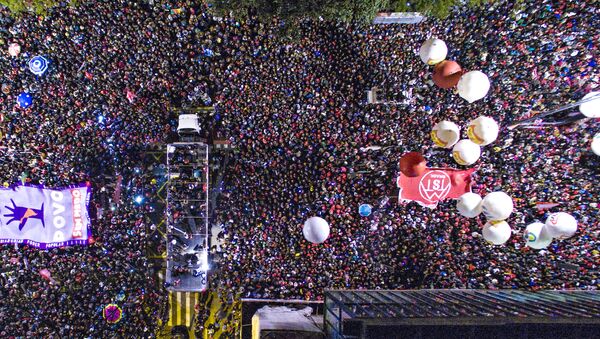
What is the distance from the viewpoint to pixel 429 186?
10.4 metres

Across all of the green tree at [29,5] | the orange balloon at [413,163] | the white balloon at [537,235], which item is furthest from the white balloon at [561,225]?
the green tree at [29,5]

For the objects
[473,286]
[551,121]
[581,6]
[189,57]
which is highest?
[581,6]

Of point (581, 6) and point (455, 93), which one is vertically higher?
point (581, 6)

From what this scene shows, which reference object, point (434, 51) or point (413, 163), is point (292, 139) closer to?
point (413, 163)

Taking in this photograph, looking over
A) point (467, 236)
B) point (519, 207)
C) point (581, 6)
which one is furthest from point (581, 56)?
point (467, 236)

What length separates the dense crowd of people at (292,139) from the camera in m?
10.9

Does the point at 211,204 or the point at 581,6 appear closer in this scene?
the point at 581,6

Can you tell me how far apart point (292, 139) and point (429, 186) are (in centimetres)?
420

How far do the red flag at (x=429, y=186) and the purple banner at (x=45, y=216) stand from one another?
377 inches

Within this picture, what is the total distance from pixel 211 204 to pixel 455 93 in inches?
321

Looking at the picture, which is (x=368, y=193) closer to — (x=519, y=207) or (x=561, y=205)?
(x=519, y=207)

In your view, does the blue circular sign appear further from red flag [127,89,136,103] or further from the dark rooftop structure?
red flag [127,89,136,103]

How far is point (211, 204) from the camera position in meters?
11.5

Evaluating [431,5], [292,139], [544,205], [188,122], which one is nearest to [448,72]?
[431,5]
